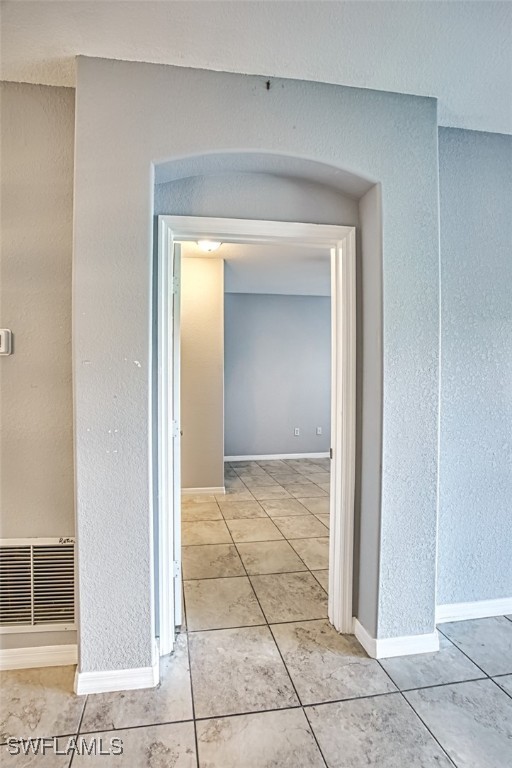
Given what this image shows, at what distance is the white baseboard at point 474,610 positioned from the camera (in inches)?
89.3

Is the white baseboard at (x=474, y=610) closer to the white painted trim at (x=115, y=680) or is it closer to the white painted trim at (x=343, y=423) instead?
the white painted trim at (x=343, y=423)

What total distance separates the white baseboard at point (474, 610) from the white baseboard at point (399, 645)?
0.26m

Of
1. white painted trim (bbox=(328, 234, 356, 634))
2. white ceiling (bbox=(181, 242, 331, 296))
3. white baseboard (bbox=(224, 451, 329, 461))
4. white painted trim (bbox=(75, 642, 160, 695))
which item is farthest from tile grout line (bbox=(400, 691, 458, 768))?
white baseboard (bbox=(224, 451, 329, 461))

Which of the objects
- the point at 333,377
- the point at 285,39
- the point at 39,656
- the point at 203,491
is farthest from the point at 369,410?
the point at 203,491

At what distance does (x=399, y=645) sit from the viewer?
1982 mm

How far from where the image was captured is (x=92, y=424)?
1.71 m

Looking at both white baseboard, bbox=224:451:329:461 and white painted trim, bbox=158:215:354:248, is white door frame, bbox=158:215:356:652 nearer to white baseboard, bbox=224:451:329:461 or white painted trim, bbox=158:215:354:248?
white painted trim, bbox=158:215:354:248

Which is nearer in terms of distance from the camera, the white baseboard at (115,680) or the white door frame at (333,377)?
the white baseboard at (115,680)

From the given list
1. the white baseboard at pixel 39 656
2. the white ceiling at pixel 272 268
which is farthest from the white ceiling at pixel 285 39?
the white baseboard at pixel 39 656

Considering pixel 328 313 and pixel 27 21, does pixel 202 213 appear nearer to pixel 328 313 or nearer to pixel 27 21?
pixel 27 21

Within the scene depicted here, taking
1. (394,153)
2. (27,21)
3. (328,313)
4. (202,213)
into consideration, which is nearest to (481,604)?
(394,153)

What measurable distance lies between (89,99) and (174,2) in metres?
0.49

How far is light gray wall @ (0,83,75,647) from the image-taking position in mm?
1830

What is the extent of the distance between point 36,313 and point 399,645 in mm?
2269
